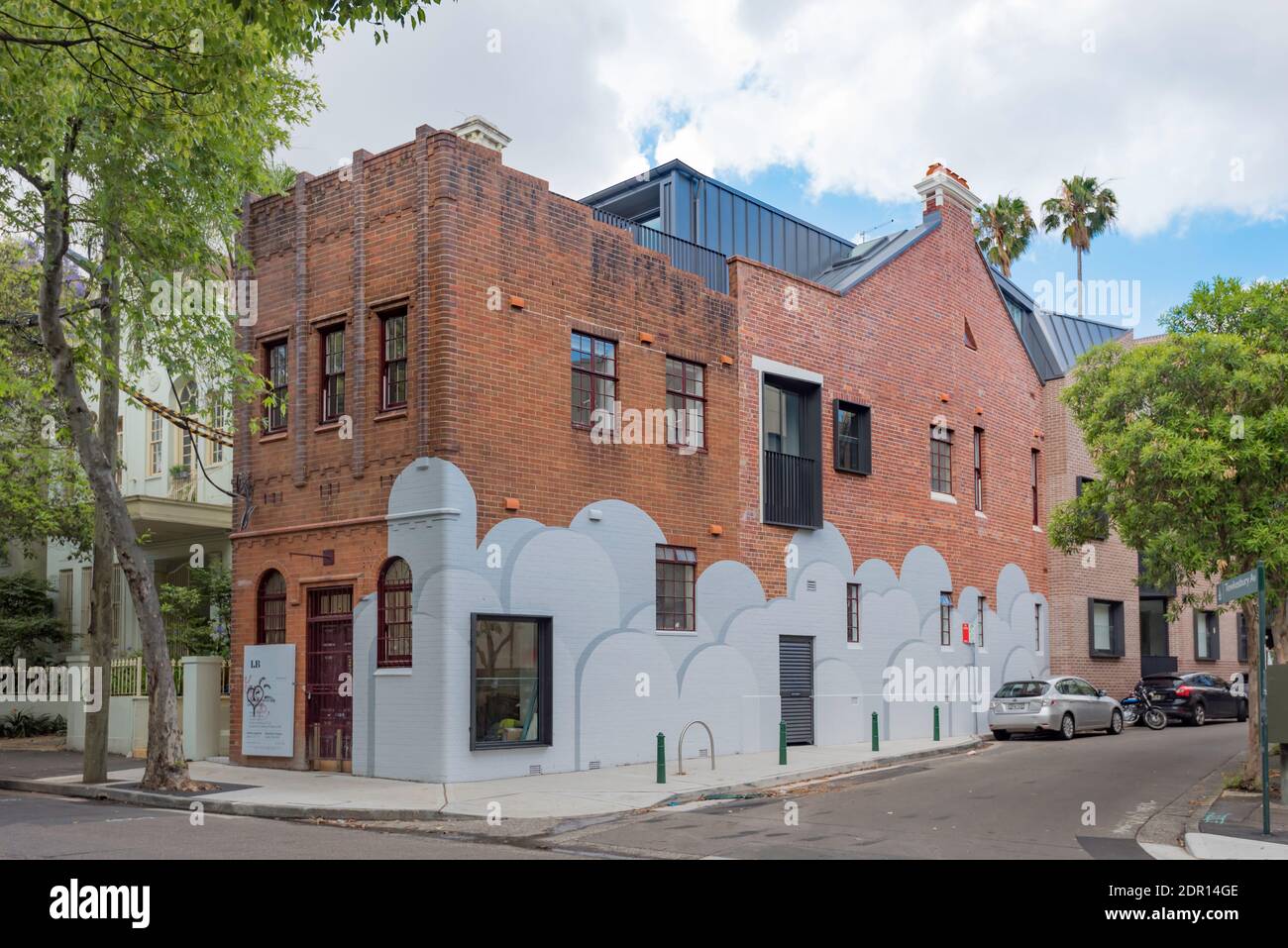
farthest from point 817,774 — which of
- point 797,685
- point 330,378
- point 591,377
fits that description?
point 330,378

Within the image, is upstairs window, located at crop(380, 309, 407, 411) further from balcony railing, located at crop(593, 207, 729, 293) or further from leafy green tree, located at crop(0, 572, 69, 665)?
leafy green tree, located at crop(0, 572, 69, 665)

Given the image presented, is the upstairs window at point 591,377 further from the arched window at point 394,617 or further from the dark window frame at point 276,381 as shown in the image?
the dark window frame at point 276,381

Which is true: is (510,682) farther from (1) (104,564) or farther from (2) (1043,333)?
(2) (1043,333)

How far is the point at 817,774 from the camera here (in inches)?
748

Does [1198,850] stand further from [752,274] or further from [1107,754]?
[752,274]

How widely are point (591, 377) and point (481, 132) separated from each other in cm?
424

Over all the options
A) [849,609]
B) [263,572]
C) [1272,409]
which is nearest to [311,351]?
[263,572]

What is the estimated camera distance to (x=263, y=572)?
2039 cm

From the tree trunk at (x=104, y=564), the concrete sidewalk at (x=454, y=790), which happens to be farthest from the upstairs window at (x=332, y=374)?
the concrete sidewalk at (x=454, y=790)

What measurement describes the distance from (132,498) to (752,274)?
1276cm

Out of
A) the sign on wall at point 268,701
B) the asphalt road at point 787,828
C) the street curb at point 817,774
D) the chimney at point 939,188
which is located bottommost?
the street curb at point 817,774

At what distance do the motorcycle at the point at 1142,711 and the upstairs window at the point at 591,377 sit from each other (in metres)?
17.8

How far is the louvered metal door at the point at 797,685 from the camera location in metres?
23.5

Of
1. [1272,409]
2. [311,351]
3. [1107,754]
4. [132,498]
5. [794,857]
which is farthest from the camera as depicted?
[132,498]
